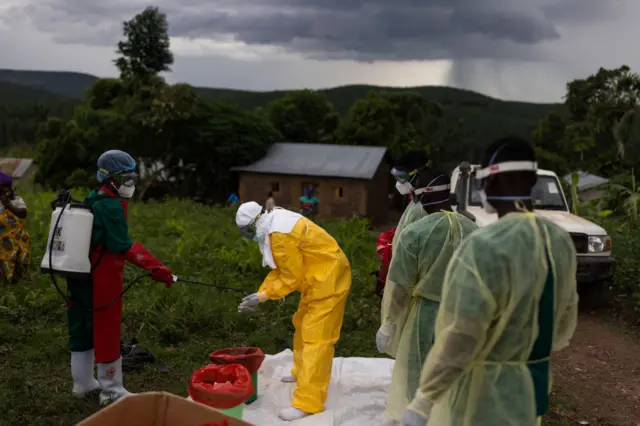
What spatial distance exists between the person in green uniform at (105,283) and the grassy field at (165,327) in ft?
1.08

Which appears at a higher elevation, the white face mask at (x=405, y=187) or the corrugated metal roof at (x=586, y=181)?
the white face mask at (x=405, y=187)

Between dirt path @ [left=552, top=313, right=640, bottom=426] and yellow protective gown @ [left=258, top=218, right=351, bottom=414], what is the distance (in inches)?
92.9

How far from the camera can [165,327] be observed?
682 centimetres

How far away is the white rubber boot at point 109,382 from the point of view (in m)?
5.02

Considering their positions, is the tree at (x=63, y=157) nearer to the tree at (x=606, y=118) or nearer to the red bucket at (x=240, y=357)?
the tree at (x=606, y=118)

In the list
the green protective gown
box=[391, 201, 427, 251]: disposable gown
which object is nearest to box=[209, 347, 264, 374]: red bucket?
the green protective gown

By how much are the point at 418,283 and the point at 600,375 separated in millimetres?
3808

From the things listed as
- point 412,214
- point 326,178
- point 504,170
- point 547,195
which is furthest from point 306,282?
point 326,178

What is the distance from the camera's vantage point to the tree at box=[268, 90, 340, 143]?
37688 millimetres

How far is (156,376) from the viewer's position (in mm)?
5891

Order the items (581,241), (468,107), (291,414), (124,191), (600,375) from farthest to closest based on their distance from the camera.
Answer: (468,107)
(581,241)
(600,375)
(124,191)
(291,414)

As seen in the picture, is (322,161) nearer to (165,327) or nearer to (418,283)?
(165,327)

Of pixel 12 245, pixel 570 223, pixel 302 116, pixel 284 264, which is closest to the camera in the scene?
pixel 284 264

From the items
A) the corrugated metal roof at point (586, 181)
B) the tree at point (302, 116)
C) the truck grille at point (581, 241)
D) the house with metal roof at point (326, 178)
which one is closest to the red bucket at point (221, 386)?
the truck grille at point (581, 241)
